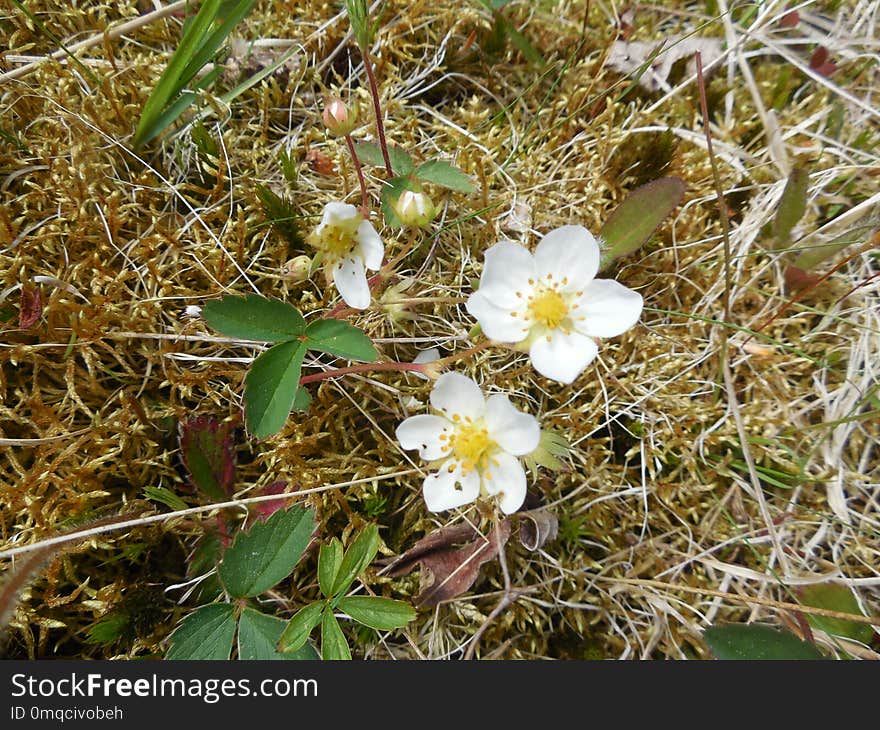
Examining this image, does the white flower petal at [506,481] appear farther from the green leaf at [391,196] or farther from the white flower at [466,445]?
the green leaf at [391,196]

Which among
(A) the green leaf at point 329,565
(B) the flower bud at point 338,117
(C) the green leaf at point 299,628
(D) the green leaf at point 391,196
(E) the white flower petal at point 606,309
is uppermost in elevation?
(B) the flower bud at point 338,117

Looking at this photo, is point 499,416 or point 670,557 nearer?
point 499,416

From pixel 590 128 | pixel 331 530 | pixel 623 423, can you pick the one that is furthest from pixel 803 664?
pixel 590 128

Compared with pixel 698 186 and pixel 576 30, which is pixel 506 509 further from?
pixel 576 30

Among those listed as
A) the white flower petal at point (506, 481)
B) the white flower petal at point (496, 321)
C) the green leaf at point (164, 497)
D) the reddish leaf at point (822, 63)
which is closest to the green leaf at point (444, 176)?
the white flower petal at point (496, 321)

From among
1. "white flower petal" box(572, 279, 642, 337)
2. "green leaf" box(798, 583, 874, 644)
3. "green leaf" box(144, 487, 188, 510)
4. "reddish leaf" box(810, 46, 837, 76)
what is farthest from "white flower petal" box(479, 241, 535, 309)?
"reddish leaf" box(810, 46, 837, 76)

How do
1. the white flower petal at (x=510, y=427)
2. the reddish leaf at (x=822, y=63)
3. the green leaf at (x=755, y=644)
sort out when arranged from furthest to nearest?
1. the reddish leaf at (x=822, y=63)
2. the green leaf at (x=755, y=644)
3. the white flower petal at (x=510, y=427)

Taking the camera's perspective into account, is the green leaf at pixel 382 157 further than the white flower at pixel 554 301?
Yes

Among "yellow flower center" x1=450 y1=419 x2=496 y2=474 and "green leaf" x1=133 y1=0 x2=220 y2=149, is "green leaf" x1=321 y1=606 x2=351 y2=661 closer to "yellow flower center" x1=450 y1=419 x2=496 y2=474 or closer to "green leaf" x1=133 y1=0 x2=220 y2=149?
"yellow flower center" x1=450 y1=419 x2=496 y2=474
